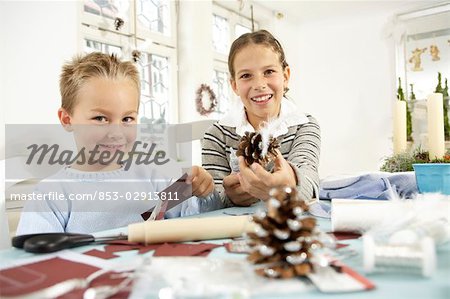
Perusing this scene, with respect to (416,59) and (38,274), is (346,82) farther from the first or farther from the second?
(38,274)

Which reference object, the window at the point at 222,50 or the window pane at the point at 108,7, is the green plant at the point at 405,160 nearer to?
the window pane at the point at 108,7

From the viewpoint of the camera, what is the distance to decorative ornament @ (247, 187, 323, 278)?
0.38 metres

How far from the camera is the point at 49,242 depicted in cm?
51

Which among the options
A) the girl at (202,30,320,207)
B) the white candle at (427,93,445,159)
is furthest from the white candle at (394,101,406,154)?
the girl at (202,30,320,207)

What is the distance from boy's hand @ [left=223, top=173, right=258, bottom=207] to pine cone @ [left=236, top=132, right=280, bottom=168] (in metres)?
0.18

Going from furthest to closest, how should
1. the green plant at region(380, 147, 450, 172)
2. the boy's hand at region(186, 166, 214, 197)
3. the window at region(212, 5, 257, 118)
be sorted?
the window at region(212, 5, 257, 118), the green plant at region(380, 147, 450, 172), the boy's hand at region(186, 166, 214, 197)

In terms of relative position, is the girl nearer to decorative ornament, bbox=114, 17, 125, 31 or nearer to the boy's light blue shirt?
the boy's light blue shirt

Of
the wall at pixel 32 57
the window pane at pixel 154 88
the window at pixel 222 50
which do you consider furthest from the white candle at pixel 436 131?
the window at pixel 222 50

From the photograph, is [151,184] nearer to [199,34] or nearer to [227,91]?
[199,34]

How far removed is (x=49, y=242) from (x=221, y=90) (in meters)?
3.49

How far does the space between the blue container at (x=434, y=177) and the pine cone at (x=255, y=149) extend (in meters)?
0.32

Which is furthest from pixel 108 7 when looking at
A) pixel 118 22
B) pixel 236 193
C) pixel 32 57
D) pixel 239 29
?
pixel 236 193

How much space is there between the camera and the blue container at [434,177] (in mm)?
825

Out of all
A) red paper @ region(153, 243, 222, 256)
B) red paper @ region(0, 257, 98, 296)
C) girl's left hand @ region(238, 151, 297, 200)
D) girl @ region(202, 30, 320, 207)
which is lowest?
red paper @ region(0, 257, 98, 296)
